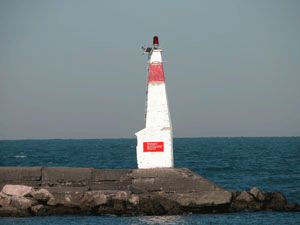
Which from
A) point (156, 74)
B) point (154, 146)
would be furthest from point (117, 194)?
point (156, 74)

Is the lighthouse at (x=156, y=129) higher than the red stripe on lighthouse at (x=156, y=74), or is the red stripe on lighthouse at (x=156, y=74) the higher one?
the red stripe on lighthouse at (x=156, y=74)

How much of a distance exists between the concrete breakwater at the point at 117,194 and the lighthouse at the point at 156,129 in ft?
1.88

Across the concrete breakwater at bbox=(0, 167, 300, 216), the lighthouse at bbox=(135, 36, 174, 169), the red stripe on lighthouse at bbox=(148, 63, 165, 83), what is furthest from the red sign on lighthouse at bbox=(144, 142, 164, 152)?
the red stripe on lighthouse at bbox=(148, 63, 165, 83)

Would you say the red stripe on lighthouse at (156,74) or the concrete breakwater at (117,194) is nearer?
the concrete breakwater at (117,194)

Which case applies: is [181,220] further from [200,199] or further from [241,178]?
[241,178]

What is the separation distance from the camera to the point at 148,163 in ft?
76.3

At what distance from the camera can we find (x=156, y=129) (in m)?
23.2

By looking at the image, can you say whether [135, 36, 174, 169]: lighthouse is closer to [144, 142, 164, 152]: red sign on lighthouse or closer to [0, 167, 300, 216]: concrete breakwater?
[144, 142, 164, 152]: red sign on lighthouse

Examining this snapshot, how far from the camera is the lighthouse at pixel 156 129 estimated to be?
23.1 metres

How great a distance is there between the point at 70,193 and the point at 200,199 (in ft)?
14.9

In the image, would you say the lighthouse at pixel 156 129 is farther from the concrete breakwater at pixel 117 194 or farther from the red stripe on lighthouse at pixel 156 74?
the concrete breakwater at pixel 117 194

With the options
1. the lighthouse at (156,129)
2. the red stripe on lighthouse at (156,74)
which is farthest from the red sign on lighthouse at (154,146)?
the red stripe on lighthouse at (156,74)

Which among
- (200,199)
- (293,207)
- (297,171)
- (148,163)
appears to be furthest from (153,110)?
(297,171)

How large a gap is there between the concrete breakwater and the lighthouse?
0.57m
